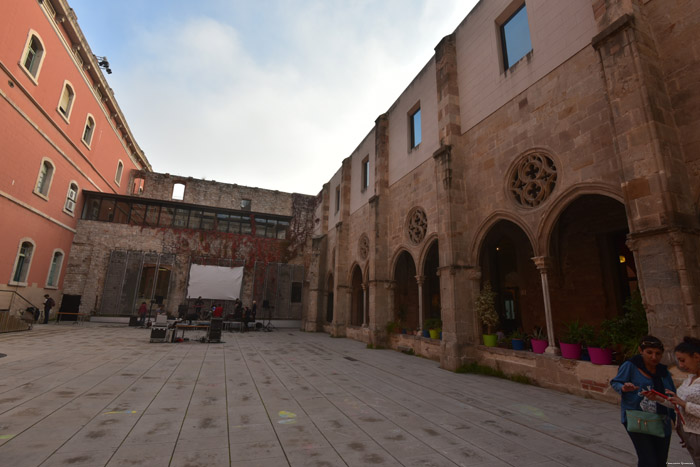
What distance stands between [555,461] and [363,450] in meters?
1.73

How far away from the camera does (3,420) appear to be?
3299 mm

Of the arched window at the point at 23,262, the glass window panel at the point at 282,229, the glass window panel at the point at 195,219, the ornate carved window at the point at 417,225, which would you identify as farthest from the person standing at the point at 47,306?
the ornate carved window at the point at 417,225

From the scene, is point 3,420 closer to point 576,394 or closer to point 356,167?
point 576,394

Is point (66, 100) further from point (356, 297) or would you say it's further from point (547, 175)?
point (547, 175)

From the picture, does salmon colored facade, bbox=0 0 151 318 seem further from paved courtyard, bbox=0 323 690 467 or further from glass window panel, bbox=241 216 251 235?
paved courtyard, bbox=0 323 690 467

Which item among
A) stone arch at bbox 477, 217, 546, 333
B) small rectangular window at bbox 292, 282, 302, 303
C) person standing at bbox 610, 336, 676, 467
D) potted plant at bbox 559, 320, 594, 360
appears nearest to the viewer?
person standing at bbox 610, 336, 676, 467

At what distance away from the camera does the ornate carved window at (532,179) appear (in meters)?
6.47

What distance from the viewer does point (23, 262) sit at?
13766mm

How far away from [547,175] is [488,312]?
3.30 metres

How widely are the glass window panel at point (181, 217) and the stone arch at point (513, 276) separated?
59.1ft

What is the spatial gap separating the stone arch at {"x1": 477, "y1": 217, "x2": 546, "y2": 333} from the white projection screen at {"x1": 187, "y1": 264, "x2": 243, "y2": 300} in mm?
14321

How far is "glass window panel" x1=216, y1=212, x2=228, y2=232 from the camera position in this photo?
21.4m

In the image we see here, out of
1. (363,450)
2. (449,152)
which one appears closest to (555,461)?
(363,450)

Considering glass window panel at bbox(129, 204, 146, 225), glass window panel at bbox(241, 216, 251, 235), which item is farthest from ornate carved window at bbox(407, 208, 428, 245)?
glass window panel at bbox(129, 204, 146, 225)
